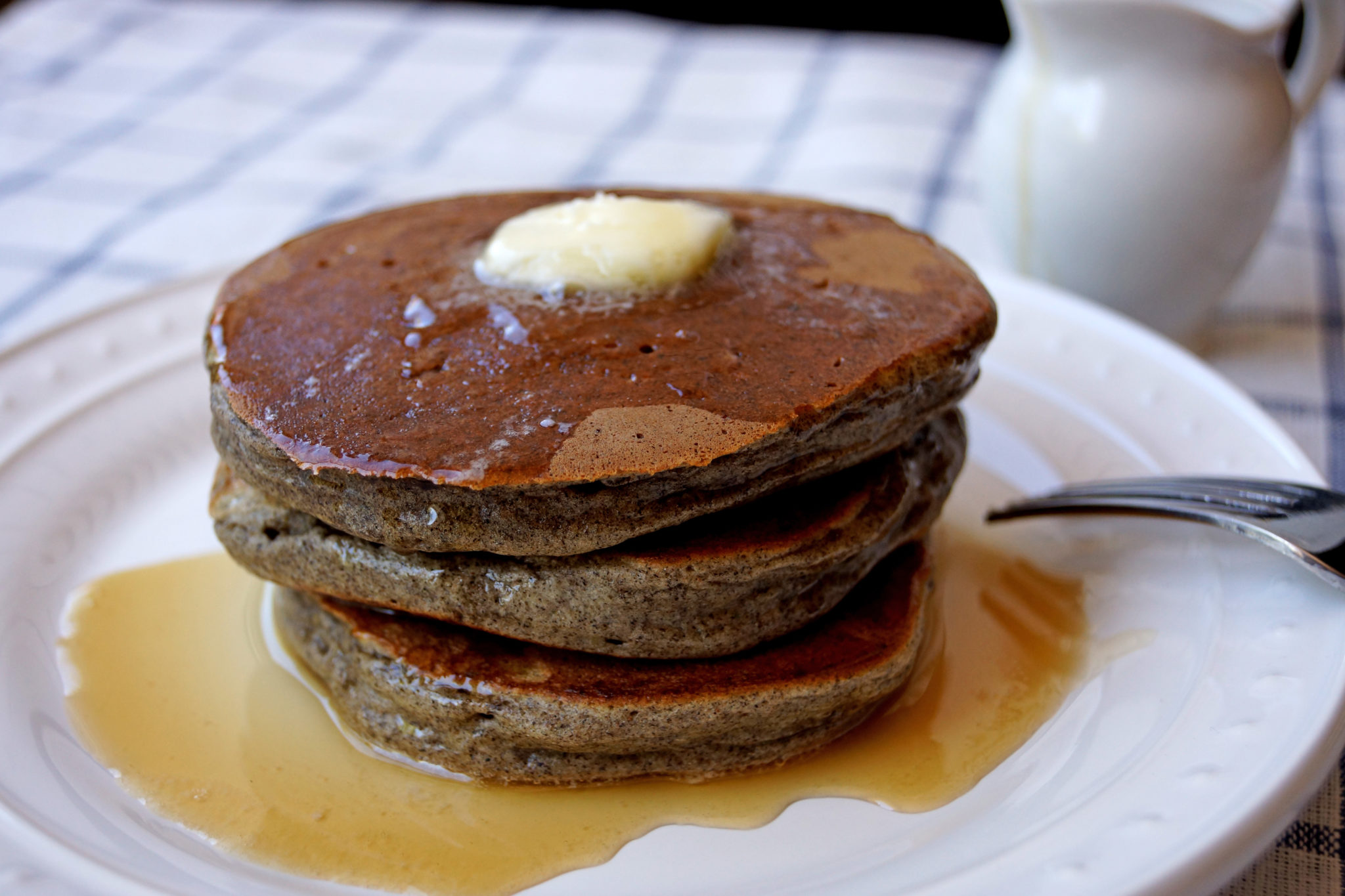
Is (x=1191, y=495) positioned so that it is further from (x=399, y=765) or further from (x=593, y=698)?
(x=399, y=765)

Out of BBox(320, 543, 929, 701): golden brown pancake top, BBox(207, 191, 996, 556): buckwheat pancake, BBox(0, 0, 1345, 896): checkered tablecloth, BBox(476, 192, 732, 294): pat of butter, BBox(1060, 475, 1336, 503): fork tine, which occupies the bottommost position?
BBox(0, 0, 1345, 896): checkered tablecloth

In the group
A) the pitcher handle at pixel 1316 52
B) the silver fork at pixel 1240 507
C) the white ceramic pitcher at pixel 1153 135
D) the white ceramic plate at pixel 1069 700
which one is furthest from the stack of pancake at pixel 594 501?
the pitcher handle at pixel 1316 52

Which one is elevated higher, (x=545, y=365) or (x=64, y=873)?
(x=545, y=365)

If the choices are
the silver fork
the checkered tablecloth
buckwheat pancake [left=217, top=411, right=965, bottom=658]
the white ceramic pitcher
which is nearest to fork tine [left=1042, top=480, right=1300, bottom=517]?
the silver fork

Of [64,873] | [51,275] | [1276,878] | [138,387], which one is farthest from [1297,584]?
[51,275]

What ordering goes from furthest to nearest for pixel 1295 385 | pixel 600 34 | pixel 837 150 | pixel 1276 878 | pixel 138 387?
pixel 600 34 < pixel 837 150 < pixel 1295 385 < pixel 138 387 < pixel 1276 878

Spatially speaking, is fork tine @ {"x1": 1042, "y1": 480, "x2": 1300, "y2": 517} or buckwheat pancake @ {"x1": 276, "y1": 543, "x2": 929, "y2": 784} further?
fork tine @ {"x1": 1042, "y1": 480, "x2": 1300, "y2": 517}

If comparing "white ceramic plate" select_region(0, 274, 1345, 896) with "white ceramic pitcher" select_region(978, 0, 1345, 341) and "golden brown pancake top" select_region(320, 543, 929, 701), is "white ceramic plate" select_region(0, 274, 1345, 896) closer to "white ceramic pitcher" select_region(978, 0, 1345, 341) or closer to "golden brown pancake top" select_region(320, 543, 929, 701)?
"golden brown pancake top" select_region(320, 543, 929, 701)

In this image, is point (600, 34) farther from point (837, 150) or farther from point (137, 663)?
point (137, 663)
